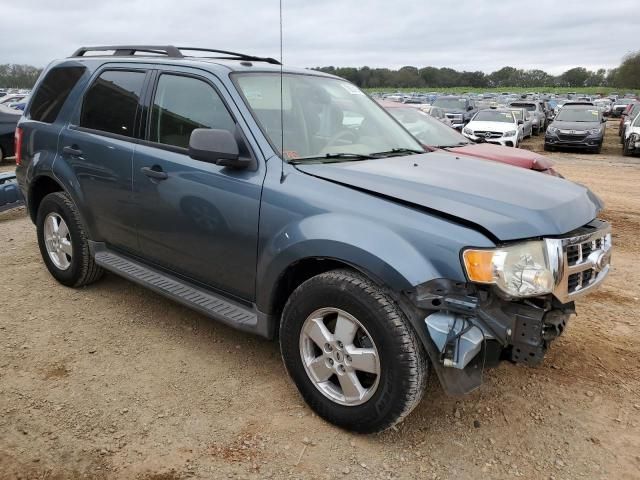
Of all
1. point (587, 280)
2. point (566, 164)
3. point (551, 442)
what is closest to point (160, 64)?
point (587, 280)

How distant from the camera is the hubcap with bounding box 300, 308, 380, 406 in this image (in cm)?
273

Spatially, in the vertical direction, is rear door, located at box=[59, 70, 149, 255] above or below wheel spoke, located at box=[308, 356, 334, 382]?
above

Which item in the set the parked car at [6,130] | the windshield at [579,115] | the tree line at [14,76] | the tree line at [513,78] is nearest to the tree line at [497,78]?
the tree line at [513,78]

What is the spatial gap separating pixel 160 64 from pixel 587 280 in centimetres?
301

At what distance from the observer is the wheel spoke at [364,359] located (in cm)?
268

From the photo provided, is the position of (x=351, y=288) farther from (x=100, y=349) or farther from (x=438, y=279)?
(x=100, y=349)

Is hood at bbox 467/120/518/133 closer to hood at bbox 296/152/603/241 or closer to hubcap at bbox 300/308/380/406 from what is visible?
hood at bbox 296/152/603/241

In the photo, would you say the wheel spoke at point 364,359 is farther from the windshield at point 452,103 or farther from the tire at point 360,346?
the windshield at point 452,103

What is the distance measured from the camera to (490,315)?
8.18ft

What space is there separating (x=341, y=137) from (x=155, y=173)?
124 cm

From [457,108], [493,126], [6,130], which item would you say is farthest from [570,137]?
[6,130]

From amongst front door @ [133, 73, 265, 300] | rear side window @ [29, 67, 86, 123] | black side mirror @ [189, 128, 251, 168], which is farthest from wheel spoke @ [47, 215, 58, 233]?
black side mirror @ [189, 128, 251, 168]

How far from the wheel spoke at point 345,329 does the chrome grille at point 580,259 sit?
3.20 ft

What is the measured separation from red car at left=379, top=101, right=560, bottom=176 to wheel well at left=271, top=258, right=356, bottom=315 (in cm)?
416
